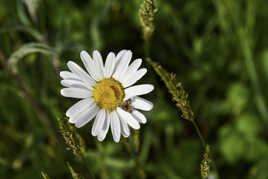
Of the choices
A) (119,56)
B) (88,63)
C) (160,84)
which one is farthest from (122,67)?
(160,84)

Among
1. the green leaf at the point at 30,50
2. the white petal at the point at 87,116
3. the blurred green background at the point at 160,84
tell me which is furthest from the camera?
the blurred green background at the point at 160,84

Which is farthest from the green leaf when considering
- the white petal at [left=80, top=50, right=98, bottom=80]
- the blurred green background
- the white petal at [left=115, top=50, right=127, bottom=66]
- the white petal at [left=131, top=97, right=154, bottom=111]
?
the white petal at [left=131, top=97, right=154, bottom=111]

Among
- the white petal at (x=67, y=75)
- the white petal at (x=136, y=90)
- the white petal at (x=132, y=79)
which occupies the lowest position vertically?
the white petal at (x=136, y=90)

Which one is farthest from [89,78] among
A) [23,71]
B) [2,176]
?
[2,176]

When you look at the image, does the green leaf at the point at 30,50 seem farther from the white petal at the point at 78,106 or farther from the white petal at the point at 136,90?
the white petal at the point at 136,90

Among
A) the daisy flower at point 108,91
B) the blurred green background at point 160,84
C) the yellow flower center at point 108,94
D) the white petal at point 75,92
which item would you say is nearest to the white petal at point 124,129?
the daisy flower at point 108,91

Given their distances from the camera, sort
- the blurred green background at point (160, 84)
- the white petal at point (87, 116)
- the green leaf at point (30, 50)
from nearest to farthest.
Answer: the white petal at point (87, 116) < the green leaf at point (30, 50) < the blurred green background at point (160, 84)

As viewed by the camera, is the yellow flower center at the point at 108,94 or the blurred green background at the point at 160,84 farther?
the blurred green background at the point at 160,84

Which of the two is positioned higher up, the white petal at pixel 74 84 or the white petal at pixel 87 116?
the white petal at pixel 74 84

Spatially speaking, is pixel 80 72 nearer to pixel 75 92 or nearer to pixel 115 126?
pixel 75 92
